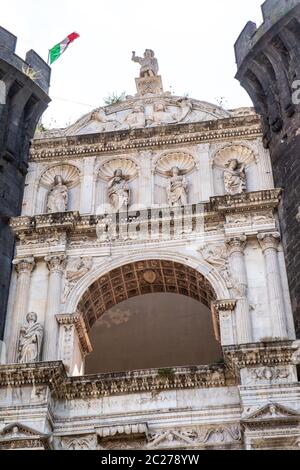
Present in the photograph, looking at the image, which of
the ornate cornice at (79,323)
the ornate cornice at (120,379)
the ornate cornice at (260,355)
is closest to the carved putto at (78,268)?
the ornate cornice at (79,323)

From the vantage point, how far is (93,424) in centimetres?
1547

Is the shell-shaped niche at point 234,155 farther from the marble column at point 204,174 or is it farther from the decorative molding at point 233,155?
the marble column at point 204,174

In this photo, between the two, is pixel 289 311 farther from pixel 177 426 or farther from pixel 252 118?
pixel 252 118

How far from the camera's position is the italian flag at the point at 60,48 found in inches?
943

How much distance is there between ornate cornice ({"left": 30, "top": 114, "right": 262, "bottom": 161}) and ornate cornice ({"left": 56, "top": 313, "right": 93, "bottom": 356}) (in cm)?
496

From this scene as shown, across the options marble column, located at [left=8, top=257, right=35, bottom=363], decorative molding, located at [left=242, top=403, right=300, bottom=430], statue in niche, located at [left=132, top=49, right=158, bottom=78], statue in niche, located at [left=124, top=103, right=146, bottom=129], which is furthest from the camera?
statue in niche, located at [left=132, top=49, right=158, bottom=78]

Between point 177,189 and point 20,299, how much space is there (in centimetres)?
448

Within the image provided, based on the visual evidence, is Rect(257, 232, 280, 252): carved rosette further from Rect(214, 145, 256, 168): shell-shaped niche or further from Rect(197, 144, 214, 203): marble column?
Rect(214, 145, 256, 168): shell-shaped niche

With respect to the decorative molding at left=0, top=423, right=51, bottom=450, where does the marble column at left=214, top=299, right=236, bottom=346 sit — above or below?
above

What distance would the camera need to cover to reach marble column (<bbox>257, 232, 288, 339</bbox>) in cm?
1622

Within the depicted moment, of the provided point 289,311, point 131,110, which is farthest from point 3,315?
point 131,110

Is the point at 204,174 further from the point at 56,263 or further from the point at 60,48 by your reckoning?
the point at 60,48

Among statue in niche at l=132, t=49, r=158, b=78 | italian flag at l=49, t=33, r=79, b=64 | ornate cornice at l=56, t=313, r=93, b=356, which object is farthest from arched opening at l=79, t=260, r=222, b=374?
italian flag at l=49, t=33, r=79, b=64

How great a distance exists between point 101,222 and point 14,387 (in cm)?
462
